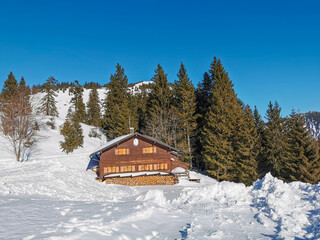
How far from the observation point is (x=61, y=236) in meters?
5.06

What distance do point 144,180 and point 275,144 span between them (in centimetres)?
2069

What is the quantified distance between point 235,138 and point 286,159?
7.09 meters

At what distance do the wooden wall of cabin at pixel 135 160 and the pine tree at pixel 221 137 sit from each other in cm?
633

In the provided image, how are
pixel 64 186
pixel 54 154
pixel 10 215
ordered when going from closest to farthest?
1. pixel 10 215
2. pixel 64 186
3. pixel 54 154

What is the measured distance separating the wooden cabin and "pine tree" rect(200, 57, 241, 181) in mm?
5388

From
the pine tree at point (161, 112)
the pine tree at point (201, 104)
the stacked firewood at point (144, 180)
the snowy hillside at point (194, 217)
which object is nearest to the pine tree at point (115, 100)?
the pine tree at point (161, 112)

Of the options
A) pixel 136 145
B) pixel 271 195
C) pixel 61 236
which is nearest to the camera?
pixel 61 236

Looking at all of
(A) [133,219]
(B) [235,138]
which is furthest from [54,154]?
(A) [133,219]

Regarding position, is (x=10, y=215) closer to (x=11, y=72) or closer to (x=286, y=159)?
(x=286, y=159)

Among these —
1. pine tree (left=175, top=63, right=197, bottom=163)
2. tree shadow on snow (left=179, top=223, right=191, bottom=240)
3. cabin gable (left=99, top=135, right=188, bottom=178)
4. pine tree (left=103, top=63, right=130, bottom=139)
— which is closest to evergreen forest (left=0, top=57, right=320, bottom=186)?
pine tree (left=175, top=63, right=197, bottom=163)

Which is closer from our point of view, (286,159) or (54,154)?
(286,159)

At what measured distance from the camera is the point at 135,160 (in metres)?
26.9

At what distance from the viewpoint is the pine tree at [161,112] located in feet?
116

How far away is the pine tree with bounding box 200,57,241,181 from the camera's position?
28.5m
